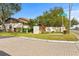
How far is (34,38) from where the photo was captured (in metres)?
13.6

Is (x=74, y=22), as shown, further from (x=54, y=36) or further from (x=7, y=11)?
(x=7, y=11)

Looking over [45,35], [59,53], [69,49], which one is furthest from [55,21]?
[59,53]

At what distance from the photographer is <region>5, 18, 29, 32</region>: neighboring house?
12648 millimetres

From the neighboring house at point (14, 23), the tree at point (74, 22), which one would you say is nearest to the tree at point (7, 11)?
the neighboring house at point (14, 23)

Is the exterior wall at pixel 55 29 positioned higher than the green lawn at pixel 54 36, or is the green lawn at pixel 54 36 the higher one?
the exterior wall at pixel 55 29

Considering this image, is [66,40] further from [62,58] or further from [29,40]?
[62,58]

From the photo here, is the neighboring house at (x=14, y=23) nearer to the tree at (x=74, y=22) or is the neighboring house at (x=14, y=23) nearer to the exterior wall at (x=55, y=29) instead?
the exterior wall at (x=55, y=29)

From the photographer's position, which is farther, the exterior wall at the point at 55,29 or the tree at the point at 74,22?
the exterior wall at the point at 55,29

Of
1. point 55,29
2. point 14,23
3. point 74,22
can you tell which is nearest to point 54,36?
point 55,29

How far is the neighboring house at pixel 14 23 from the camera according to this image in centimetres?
1265

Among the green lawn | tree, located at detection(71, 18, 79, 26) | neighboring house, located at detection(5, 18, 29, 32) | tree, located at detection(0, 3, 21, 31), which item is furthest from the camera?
tree, located at detection(0, 3, 21, 31)

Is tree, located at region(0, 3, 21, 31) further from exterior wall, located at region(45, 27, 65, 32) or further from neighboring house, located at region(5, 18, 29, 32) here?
exterior wall, located at region(45, 27, 65, 32)

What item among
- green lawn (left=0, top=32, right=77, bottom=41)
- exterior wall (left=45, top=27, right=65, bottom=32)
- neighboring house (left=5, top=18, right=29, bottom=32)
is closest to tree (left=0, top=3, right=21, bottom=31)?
neighboring house (left=5, top=18, right=29, bottom=32)

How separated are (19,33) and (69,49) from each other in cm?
392
